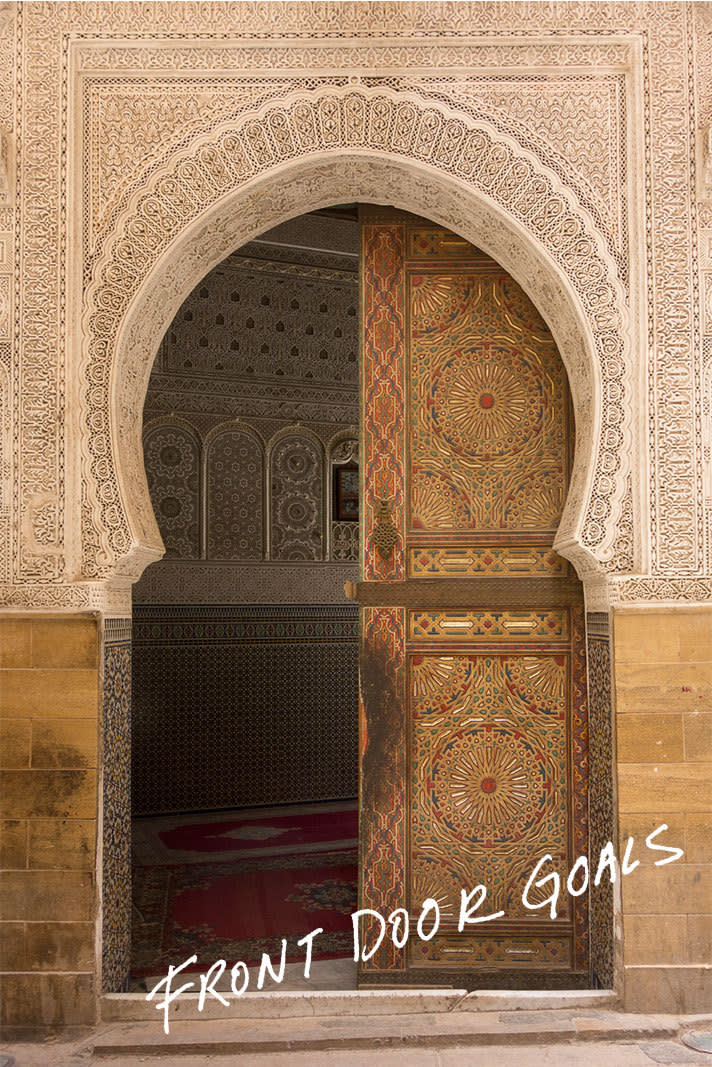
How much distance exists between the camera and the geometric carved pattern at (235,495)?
6.62m

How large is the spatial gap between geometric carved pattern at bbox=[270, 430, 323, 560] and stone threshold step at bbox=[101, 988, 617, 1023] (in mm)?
3759

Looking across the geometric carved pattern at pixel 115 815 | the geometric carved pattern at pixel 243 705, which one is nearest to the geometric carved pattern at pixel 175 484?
the geometric carved pattern at pixel 243 705

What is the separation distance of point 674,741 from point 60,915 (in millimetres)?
2145

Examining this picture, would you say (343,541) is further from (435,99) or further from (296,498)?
(435,99)

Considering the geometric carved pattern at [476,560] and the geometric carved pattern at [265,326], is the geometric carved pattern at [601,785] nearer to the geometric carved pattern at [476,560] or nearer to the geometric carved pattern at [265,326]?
the geometric carved pattern at [476,560]

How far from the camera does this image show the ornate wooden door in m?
3.61

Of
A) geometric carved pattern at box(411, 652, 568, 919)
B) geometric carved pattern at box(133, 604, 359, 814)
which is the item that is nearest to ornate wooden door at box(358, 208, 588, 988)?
geometric carved pattern at box(411, 652, 568, 919)

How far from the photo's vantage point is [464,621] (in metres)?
3.69

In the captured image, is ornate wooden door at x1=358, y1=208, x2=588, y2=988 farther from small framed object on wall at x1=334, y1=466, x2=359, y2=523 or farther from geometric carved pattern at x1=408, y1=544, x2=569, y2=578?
small framed object on wall at x1=334, y1=466, x2=359, y2=523

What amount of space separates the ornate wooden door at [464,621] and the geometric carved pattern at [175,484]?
10.0ft

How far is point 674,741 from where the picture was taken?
3248mm

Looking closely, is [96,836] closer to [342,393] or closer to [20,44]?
[20,44]

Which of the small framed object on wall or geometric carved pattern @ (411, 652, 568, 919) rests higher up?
the small framed object on wall

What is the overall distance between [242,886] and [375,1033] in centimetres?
183
